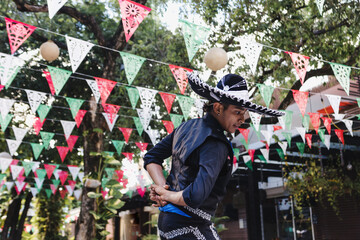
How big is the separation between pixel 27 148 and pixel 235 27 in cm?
926

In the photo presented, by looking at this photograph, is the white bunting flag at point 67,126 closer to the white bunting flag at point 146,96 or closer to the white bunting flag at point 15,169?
the white bunting flag at point 146,96

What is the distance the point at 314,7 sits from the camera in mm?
7953

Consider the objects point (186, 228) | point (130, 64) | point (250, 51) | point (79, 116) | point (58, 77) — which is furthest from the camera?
point (79, 116)

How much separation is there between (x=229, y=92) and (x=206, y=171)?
1.46ft

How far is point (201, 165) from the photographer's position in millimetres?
1568

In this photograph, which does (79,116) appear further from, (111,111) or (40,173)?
(40,173)

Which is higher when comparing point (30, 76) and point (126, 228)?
point (30, 76)

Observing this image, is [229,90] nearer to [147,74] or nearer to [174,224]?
[174,224]

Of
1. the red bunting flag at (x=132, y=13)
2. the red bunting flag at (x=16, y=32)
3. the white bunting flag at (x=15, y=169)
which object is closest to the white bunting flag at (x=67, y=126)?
the red bunting flag at (x=16, y=32)

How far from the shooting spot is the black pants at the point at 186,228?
1687 millimetres

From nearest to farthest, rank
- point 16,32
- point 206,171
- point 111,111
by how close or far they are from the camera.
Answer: point 206,171 < point 16,32 < point 111,111

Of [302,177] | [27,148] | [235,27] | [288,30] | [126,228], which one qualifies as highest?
[235,27]

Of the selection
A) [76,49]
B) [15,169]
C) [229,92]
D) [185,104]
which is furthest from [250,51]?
[15,169]

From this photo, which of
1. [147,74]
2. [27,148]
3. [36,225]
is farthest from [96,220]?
[36,225]
